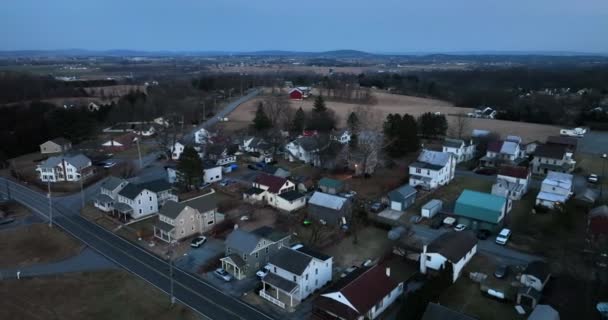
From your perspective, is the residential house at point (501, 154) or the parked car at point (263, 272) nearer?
the parked car at point (263, 272)

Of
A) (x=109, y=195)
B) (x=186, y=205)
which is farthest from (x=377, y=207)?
(x=109, y=195)

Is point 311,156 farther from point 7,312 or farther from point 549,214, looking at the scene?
point 7,312

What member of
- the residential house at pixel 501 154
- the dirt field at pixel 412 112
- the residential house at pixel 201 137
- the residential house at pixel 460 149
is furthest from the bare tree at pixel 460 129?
the residential house at pixel 201 137

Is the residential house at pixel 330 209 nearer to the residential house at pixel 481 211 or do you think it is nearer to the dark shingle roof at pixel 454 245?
the dark shingle roof at pixel 454 245

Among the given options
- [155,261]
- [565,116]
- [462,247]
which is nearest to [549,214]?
[462,247]

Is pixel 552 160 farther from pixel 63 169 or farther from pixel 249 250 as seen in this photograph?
pixel 63 169
